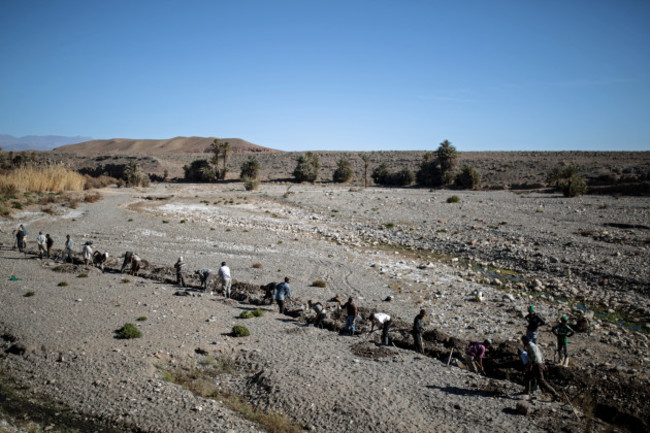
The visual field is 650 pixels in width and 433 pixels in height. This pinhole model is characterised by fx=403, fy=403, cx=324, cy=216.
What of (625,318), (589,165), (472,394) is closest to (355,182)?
(589,165)

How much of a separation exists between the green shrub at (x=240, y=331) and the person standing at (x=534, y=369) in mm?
10101

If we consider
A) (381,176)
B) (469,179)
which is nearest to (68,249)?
(469,179)

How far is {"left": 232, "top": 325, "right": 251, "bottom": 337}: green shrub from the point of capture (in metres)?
16.1

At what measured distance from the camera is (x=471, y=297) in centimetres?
2141

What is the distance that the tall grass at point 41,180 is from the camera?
51062mm

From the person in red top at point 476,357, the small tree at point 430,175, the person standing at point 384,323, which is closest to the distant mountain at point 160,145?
the small tree at point 430,175

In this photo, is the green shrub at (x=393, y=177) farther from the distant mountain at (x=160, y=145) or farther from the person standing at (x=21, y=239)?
the distant mountain at (x=160, y=145)

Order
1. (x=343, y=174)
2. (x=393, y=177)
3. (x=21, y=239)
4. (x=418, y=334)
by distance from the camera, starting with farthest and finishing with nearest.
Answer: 1. (x=343, y=174)
2. (x=393, y=177)
3. (x=21, y=239)
4. (x=418, y=334)

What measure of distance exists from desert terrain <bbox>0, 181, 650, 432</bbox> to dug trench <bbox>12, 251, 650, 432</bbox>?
0.07 metres

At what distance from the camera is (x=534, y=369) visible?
40.7 feet

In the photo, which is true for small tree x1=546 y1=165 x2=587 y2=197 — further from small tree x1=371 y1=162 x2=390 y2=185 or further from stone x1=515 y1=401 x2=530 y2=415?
stone x1=515 y1=401 x2=530 y2=415

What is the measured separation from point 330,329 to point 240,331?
13.1ft

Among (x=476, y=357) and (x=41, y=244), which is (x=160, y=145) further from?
(x=476, y=357)

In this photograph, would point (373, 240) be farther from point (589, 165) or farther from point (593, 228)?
point (589, 165)
